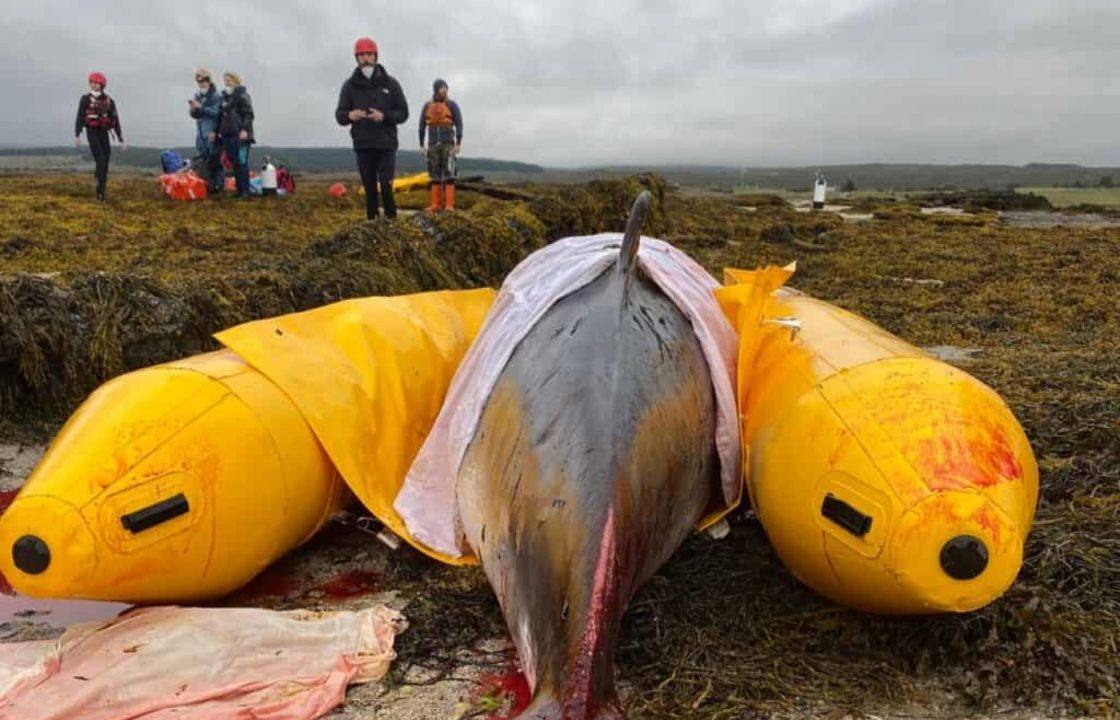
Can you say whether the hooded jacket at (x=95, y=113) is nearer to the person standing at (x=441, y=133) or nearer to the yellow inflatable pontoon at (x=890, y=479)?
the person standing at (x=441, y=133)

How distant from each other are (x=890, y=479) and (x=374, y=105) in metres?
8.41

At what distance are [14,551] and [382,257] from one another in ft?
17.2

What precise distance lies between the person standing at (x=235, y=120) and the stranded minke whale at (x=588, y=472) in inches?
508

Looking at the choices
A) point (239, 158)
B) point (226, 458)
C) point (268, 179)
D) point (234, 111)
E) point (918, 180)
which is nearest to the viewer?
point (226, 458)

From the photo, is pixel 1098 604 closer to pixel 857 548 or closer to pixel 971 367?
pixel 857 548

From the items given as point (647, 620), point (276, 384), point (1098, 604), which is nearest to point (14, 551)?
point (276, 384)

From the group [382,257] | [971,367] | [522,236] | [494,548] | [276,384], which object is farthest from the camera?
[522,236]

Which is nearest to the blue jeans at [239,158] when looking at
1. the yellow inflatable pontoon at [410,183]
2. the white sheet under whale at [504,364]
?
the yellow inflatable pontoon at [410,183]

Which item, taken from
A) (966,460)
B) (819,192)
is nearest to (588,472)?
(966,460)

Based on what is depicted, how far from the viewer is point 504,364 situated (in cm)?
373

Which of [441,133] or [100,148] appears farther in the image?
[100,148]

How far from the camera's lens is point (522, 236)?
1083 cm

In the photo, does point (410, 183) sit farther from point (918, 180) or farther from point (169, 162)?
point (918, 180)

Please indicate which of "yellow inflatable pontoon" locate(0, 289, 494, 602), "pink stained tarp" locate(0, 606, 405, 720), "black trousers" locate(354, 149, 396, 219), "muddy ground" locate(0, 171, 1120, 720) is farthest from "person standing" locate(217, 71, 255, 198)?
"pink stained tarp" locate(0, 606, 405, 720)
